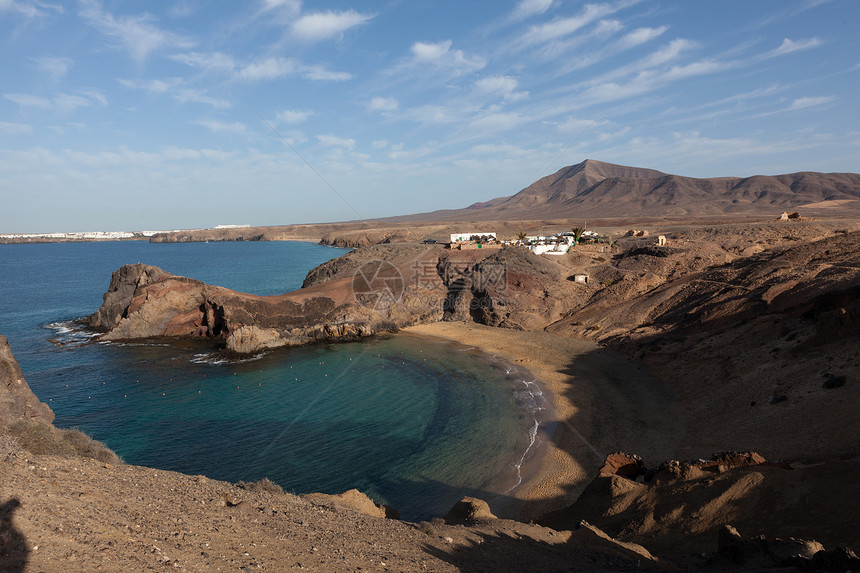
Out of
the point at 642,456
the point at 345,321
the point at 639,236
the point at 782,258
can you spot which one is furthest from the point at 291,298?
the point at 639,236

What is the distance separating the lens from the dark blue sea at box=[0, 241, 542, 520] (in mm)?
20239

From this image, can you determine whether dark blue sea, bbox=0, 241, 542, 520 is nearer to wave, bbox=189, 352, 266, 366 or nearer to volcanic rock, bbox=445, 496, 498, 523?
wave, bbox=189, 352, 266, 366

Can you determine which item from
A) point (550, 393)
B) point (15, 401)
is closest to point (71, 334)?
point (15, 401)

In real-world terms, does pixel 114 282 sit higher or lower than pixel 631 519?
higher

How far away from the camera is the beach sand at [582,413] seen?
63.0 feet

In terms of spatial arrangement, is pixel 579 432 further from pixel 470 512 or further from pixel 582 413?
pixel 470 512

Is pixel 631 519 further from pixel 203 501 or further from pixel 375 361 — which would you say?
pixel 375 361

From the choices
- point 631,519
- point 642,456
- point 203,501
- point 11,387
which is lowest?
point 642,456

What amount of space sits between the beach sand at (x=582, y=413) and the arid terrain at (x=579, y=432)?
13 centimetres

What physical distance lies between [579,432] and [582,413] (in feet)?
7.61

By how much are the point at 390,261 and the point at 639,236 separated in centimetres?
4263

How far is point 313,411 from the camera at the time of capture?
27172 millimetres

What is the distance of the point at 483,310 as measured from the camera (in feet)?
159

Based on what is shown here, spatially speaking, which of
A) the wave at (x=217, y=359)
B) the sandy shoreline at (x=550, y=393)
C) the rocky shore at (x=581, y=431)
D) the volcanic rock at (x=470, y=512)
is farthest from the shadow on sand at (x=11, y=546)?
the wave at (x=217, y=359)
